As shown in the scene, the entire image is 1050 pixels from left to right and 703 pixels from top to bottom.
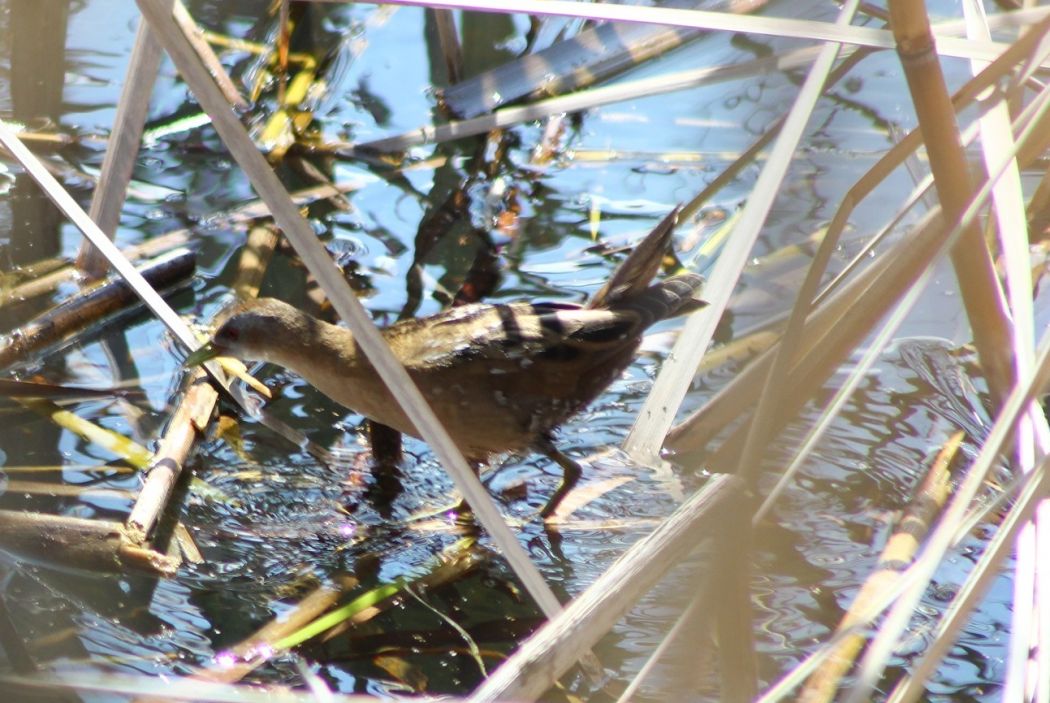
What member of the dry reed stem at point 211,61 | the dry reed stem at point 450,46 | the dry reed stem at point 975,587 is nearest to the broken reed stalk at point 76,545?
the dry reed stem at point 975,587

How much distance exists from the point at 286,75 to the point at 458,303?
60.8 inches

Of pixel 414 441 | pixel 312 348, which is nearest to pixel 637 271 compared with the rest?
pixel 414 441

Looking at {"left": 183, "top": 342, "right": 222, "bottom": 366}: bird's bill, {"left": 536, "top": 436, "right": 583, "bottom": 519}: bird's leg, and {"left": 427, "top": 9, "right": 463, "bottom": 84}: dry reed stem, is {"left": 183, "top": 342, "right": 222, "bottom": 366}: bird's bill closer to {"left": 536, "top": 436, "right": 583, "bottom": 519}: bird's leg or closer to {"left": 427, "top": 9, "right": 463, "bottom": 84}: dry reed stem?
{"left": 536, "top": 436, "right": 583, "bottom": 519}: bird's leg

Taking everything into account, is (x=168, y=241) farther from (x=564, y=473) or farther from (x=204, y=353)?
(x=564, y=473)

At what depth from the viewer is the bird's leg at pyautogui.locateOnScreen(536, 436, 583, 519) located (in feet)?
9.29

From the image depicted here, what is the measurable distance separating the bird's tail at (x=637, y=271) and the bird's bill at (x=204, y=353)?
978 millimetres

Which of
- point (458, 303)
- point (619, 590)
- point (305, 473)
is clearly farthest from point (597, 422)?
point (619, 590)

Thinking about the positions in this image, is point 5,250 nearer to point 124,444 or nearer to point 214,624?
point 124,444

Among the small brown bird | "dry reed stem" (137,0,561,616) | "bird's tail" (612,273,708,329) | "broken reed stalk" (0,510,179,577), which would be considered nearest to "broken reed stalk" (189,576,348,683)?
"broken reed stalk" (0,510,179,577)

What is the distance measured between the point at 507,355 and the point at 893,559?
3.29ft

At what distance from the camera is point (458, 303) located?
343 centimetres

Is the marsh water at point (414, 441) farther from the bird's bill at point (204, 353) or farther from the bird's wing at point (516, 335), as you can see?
the bird's wing at point (516, 335)

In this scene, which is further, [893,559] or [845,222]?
[893,559]

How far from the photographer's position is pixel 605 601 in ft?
5.38
